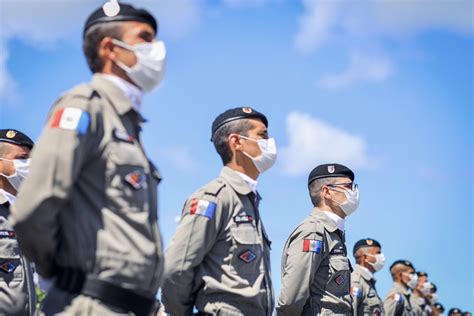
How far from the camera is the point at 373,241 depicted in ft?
48.6

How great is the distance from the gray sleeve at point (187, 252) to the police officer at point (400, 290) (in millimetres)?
11043

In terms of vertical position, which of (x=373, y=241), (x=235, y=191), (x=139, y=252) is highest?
(x=373, y=241)

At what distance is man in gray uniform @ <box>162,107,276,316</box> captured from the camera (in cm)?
585

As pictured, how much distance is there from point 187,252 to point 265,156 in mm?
1267

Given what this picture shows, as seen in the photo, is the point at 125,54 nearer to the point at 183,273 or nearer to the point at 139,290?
the point at 139,290

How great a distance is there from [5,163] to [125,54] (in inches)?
153

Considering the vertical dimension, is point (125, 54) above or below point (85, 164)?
above

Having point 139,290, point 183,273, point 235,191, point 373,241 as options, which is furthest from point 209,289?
point 373,241

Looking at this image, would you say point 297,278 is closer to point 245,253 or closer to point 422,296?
point 245,253

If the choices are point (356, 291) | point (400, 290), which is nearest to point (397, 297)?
Result: point (400, 290)

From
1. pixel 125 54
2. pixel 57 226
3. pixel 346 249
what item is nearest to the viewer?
pixel 57 226

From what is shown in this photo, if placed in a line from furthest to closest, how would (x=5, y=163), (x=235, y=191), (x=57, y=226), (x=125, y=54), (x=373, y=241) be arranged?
(x=373, y=241) < (x=5, y=163) < (x=235, y=191) < (x=125, y=54) < (x=57, y=226)

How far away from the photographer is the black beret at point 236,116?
22.8ft

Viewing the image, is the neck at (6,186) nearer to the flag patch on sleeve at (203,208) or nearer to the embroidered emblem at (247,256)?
the flag patch on sleeve at (203,208)
